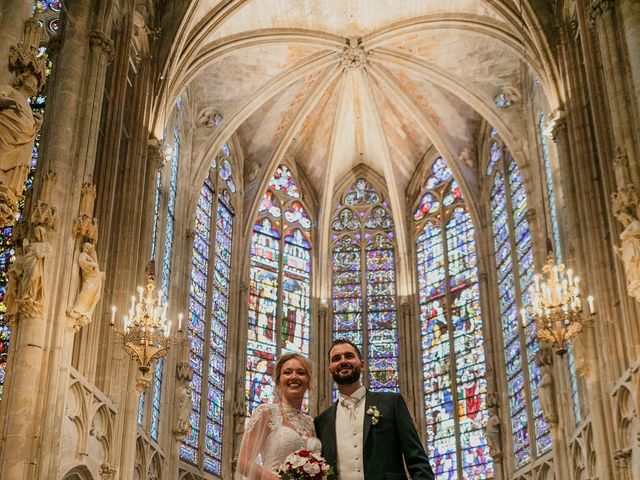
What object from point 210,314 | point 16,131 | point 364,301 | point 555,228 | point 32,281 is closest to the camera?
point 16,131

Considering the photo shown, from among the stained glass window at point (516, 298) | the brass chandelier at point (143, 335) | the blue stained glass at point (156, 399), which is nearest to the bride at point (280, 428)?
the brass chandelier at point (143, 335)

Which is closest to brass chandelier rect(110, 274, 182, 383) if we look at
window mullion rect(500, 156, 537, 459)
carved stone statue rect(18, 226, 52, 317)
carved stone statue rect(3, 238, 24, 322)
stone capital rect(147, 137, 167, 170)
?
carved stone statue rect(18, 226, 52, 317)

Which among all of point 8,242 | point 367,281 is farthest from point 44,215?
point 367,281

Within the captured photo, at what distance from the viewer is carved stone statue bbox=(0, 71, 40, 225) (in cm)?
967

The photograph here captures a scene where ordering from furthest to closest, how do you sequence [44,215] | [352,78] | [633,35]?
1. [352,78]
2. [633,35]
3. [44,215]

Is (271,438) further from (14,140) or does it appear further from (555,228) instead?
(555,228)

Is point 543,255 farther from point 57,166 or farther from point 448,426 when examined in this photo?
point 57,166

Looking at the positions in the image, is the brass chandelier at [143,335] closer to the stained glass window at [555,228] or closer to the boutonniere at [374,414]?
the stained glass window at [555,228]

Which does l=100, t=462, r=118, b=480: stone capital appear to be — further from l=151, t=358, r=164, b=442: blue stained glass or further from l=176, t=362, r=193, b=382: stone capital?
l=176, t=362, r=193, b=382: stone capital

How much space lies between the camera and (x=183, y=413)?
20406mm

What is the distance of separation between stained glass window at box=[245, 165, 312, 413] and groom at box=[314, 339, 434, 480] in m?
18.8

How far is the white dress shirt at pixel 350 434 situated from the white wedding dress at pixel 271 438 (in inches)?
9.5

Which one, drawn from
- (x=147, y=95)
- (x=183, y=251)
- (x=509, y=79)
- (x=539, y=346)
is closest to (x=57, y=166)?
(x=147, y=95)

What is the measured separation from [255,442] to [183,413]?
14.8m
